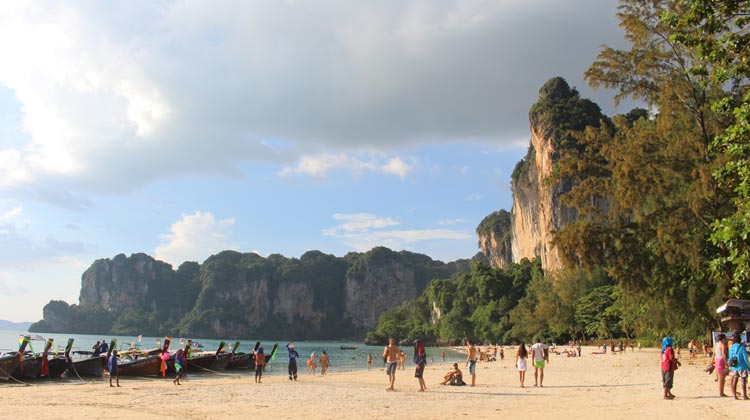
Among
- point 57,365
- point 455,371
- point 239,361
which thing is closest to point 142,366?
point 57,365

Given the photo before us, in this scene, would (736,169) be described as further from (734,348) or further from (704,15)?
(734,348)

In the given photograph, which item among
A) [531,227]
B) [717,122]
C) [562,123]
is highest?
[562,123]

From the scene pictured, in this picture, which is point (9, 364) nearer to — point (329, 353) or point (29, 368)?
point (29, 368)

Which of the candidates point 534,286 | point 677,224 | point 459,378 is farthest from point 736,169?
point 534,286

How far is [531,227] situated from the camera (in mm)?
114188

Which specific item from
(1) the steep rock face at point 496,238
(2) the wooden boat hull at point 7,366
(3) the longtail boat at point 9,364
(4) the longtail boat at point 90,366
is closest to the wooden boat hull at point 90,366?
(4) the longtail boat at point 90,366

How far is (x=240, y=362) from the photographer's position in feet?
124

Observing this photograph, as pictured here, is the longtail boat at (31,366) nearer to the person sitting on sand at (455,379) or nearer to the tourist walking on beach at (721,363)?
the person sitting on sand at (455,379)

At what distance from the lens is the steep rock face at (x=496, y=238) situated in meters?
146

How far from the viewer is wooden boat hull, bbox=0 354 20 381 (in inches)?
1010

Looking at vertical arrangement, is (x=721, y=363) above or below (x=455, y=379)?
above

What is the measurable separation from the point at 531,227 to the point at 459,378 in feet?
328

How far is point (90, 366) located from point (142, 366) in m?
3.66

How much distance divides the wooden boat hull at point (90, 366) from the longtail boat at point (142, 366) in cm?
175
